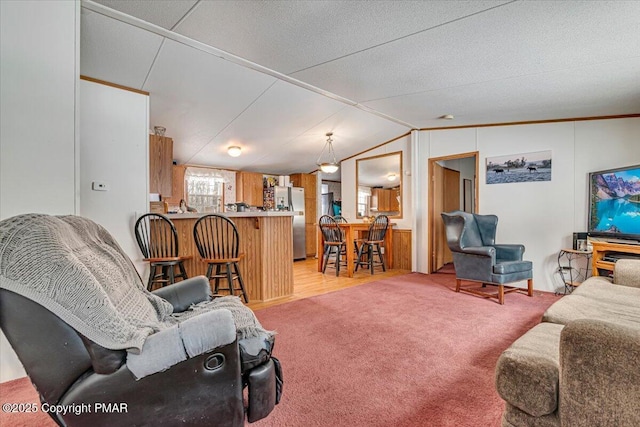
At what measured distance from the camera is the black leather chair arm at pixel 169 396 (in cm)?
90

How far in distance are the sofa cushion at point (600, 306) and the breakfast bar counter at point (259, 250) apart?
2521 millimetres

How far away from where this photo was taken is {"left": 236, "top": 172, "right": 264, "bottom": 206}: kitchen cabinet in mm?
6381

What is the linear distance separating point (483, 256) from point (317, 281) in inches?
87.5

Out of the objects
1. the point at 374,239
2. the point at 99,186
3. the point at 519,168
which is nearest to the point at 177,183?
the point at 99,186

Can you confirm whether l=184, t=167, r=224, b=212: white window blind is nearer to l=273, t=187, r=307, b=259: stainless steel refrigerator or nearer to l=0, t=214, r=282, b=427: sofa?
l=273, t=187, r=307, b=259: stainless steel refrigerator

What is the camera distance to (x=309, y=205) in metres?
7.16

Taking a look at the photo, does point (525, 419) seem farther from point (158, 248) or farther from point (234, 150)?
point (234, 150)

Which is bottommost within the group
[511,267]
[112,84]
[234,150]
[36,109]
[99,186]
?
→ [511,267]

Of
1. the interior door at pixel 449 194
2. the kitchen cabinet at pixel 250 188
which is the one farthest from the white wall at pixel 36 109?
the interior door at pixel 449 194

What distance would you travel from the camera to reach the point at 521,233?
4129 millimetres

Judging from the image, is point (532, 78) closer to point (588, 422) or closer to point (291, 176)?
point (588, 422)

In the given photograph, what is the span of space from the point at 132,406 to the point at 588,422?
4.55ft

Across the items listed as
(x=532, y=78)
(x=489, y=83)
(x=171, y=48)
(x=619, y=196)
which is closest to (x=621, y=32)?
(x=532, y=78)

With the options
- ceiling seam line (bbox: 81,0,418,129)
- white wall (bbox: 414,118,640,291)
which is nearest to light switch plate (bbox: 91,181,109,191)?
ceiling seam line (bbox: 81,0,418,129)
